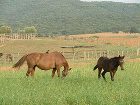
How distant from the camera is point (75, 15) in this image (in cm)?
19538

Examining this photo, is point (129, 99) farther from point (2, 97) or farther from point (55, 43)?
point (55, 43)

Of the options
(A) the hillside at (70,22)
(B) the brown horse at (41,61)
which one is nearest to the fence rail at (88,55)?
(B) the brown horse at (41,61)

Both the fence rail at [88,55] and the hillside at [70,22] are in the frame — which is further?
the hillside at [70,22]

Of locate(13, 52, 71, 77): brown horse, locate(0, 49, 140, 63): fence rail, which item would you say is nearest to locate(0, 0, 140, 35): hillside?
locate(0, 49, 140, 63): fence rail

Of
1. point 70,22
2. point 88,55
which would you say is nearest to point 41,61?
point 88,55

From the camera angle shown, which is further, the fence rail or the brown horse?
the fence rail

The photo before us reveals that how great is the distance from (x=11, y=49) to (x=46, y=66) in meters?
40.9

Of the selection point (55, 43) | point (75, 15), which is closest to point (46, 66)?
point (55, 43)

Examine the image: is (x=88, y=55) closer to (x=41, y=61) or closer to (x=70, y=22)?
(x=41, y=61)

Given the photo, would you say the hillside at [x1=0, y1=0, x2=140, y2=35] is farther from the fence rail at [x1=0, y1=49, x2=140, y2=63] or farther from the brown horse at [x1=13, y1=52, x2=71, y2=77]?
the brown horse at [x1=13, y1=52, x2=71, y2=77]

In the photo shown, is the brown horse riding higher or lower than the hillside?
higher

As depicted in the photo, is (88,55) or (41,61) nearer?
(41,61)

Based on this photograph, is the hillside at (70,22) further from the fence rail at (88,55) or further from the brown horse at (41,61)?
the brown horse at (41,61)

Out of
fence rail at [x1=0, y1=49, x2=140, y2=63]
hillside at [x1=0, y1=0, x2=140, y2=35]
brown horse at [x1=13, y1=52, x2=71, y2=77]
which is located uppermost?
brown horse at [x1=13, y1=52, x2=71, y2=77]
